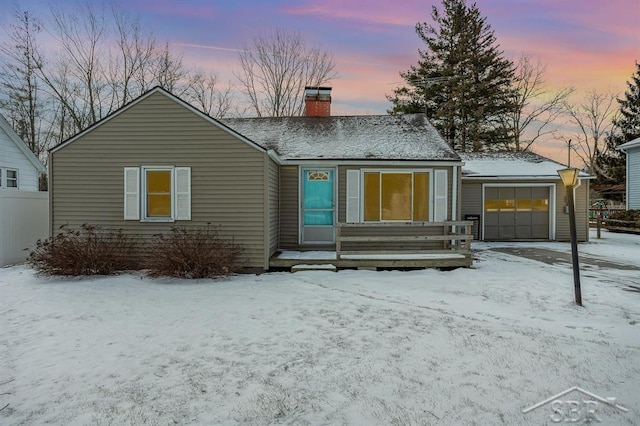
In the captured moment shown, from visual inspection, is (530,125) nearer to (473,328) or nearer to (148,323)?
(473,328)

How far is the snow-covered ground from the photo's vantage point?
330 cm

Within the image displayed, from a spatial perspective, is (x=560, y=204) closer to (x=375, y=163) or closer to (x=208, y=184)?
(x=375, y=163)

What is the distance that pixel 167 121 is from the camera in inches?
355

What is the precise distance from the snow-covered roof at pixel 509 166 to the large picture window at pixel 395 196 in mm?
4873

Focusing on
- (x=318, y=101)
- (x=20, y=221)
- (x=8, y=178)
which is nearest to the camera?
Answer: (x=20, y=221)

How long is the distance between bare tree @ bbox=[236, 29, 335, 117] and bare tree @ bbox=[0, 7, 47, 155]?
1078cm

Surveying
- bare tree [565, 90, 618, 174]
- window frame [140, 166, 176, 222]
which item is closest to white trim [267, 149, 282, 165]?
window frame [140, 166, 176, 222]

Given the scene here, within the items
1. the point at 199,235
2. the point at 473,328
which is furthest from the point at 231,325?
the point at 199,235

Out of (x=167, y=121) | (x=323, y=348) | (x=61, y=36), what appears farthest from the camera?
(x=61, y=36)

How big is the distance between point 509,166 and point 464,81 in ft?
38.0

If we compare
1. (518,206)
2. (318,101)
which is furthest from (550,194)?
(318,101)

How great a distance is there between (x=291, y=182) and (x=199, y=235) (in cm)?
319

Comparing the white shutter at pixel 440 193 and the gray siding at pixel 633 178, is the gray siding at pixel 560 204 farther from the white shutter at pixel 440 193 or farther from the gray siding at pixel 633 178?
the gray siding at pixel 633 178

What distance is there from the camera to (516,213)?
1579cm
